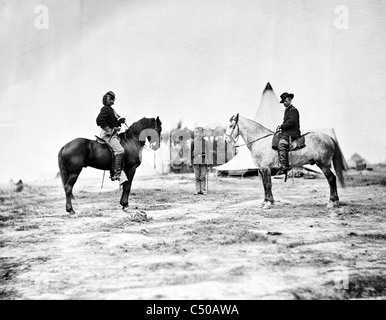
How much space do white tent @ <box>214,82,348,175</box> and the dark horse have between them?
0.79 meters

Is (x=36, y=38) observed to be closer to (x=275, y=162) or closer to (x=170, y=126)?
(x=170, y=126)

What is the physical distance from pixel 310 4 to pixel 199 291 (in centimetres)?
288

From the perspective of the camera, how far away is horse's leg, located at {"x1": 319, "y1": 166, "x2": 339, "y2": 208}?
3.32m

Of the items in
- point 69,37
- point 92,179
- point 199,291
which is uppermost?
point 69,37

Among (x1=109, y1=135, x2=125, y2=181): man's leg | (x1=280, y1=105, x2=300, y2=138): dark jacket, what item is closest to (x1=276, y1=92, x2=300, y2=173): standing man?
(x1=280, y1=105, x2=300, y2=138): dark jacket

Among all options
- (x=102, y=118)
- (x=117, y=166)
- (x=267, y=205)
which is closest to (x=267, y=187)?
(x=267, y=205)

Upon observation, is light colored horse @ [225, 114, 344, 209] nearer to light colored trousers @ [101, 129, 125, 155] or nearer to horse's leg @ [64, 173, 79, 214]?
light colored trousers @ [101, 129, 125, 155]

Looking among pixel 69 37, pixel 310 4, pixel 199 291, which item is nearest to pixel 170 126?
pixel 69 37

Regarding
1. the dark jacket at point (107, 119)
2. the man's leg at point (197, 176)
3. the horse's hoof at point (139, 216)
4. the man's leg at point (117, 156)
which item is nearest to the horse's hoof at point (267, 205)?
the man's leg at point (197, 176)

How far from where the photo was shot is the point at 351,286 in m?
2.69

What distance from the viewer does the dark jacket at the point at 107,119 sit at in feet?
11.3

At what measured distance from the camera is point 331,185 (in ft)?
11.1

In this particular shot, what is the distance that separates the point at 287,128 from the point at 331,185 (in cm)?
68

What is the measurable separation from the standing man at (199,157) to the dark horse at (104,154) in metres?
0.37
